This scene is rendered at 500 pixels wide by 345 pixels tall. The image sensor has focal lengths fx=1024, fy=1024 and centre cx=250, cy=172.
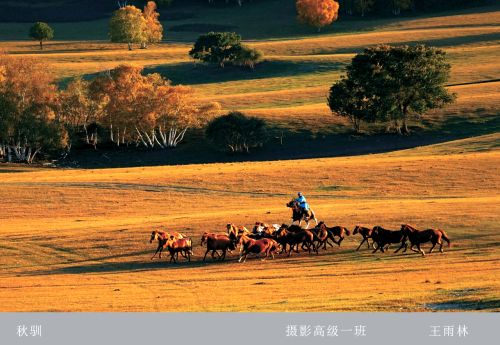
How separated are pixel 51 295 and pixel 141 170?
41506mm

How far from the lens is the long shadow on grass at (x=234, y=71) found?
13600 cm

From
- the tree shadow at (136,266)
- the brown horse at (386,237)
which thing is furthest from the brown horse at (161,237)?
the brown horse at (386,237)

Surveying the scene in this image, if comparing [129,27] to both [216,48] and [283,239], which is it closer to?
[216,48]

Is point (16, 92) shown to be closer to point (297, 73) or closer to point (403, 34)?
point (297, 73)

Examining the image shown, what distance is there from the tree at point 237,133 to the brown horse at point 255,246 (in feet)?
181

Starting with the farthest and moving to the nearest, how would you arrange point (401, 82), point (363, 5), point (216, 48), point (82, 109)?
point (363, 5), point (216, 48), point (82, 109), point (401, 82)

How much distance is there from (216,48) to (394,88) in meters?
48.3

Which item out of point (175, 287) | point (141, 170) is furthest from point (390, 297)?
point (141, 170)

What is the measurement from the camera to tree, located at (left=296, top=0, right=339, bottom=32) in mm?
175125

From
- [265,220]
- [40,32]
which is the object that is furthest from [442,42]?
[265,220]

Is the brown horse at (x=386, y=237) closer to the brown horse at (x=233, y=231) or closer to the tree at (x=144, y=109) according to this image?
the brown horse at (x=233, y=231)

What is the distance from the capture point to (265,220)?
4991 cm

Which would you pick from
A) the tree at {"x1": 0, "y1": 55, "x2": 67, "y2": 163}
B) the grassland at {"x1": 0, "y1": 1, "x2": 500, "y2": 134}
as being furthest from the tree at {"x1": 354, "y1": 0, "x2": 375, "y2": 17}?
the tree at {"x1": 0, "y1": 55, "x2": 67, "y2": 163}

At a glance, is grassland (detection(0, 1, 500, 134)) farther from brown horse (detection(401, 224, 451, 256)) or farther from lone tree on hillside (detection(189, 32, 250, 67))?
brown horse (detection(401, 224, 451, 256))
